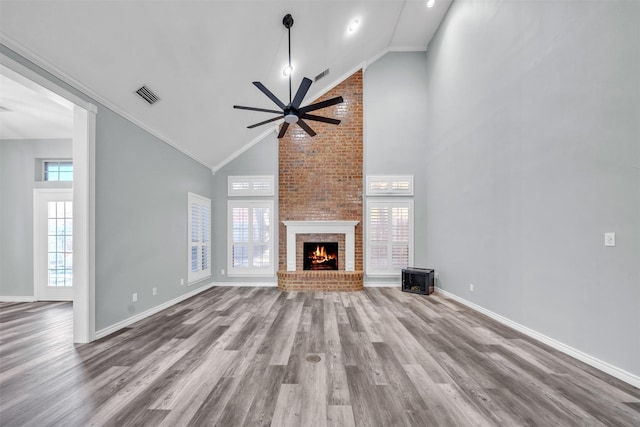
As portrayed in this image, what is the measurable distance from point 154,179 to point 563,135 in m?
5.15

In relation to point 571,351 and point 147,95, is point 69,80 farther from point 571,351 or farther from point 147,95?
point 571,351

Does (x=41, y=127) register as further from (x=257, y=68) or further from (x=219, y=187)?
(x=257, y=68)

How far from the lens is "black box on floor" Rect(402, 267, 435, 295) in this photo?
5094 mm

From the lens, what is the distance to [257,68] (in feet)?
13.6

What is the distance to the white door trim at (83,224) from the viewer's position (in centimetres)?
280

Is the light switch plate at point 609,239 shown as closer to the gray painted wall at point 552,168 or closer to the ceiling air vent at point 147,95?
the gray painted wall at point 552,168

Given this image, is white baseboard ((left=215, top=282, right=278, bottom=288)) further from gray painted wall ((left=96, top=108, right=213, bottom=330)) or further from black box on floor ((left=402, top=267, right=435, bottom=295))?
black box on floor ((left=402, top=267, right=435, bottom=295))

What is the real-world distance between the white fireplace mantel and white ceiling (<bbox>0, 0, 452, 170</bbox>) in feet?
7.37

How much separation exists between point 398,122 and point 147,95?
4.87m

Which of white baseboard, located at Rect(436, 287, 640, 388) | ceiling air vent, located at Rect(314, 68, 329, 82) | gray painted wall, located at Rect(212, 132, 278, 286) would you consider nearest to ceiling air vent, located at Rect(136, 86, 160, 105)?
gray painted wall, located at Rect(212, 132, 278, 286)

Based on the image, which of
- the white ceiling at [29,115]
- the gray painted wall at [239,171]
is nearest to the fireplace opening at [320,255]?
the gray painted wall at [239,171]

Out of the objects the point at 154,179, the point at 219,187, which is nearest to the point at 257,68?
the point at 154,179

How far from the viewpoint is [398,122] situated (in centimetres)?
603

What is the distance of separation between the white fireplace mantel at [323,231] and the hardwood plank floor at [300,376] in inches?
87.2
